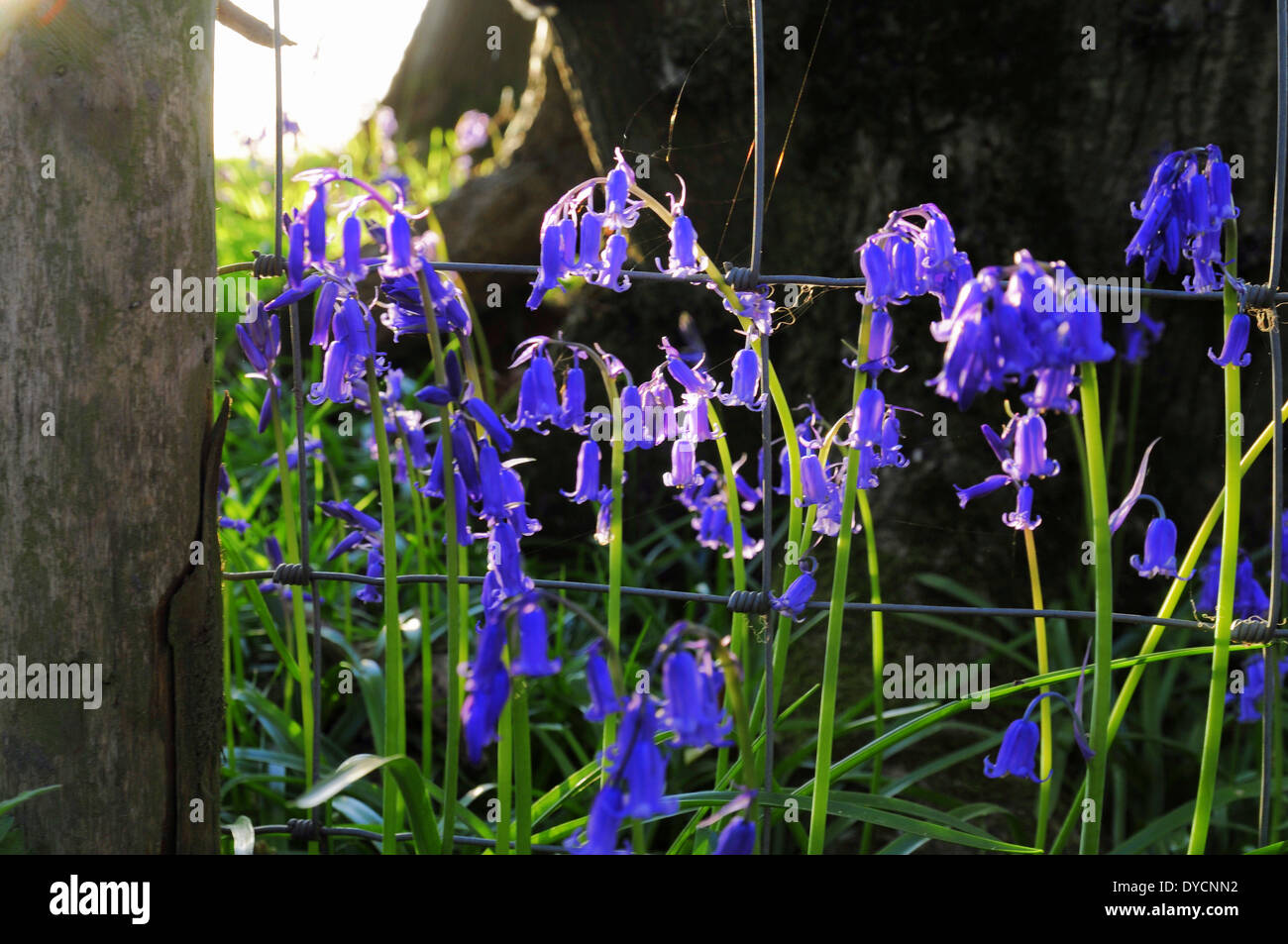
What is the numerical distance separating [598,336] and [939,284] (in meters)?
2.83

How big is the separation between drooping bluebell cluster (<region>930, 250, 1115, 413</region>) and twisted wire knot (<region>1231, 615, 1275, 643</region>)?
29.4 inches

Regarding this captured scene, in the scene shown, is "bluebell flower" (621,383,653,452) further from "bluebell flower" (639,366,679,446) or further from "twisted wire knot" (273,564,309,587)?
"twisted wire knot" (273,564,309,587)

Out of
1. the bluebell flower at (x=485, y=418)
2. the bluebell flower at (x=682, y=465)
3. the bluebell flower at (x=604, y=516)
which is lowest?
the bluebell flower at (x=604, y=516)

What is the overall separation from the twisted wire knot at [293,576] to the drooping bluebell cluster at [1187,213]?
142cm

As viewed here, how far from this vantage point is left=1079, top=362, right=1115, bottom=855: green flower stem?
1.25m

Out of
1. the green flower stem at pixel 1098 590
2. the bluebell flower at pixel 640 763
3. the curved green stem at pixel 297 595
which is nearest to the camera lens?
the bluebell flower at pixel 640 763

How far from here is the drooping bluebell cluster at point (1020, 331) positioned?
108 centimetres

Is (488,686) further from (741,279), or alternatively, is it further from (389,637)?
(741,279)

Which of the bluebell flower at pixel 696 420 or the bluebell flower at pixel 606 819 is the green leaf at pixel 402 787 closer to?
the bluebell flower at pixel 606 819

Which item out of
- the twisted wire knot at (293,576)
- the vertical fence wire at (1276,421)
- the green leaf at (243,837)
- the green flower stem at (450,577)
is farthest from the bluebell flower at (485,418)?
the vertical fence wire at (1276,421)

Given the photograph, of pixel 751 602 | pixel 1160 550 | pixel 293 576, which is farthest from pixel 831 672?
pixel 293 576

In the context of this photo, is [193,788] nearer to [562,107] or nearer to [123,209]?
[123,209]

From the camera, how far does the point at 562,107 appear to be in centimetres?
526
